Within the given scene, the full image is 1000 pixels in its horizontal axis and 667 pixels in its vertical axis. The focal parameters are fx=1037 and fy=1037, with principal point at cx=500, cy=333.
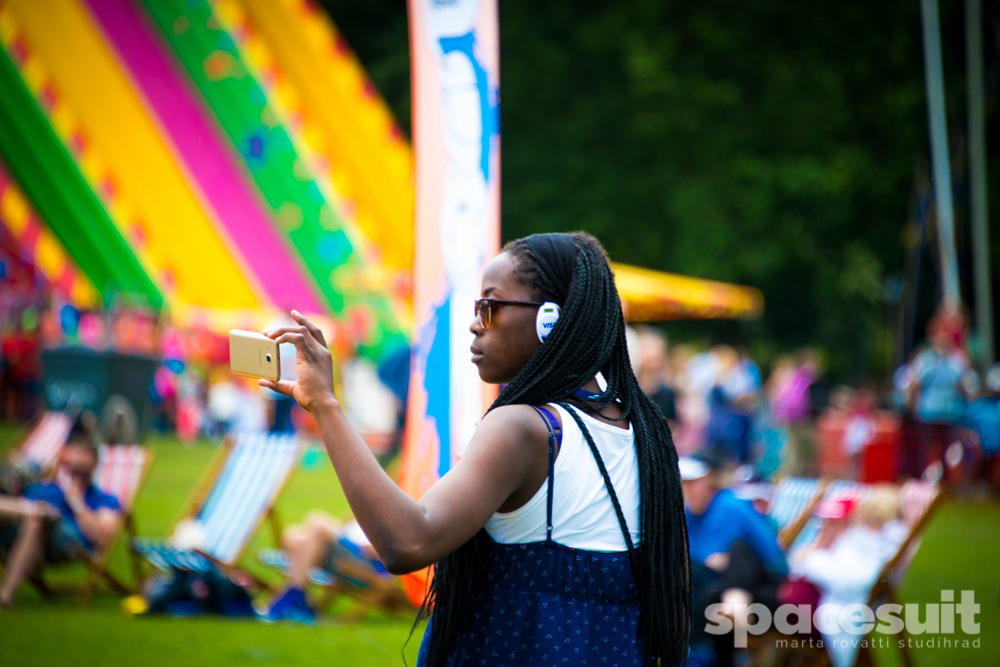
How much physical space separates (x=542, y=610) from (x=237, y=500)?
5.22 metres

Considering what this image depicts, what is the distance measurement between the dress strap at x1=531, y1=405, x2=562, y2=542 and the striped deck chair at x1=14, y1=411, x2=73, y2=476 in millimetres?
6849

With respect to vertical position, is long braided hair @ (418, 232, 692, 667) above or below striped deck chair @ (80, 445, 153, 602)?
above

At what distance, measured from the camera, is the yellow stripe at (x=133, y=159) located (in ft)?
55.4

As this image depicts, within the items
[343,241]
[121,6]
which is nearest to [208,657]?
[343,241]

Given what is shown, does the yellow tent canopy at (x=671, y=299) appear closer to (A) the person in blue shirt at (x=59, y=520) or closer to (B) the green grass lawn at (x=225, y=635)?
(B) the green grass lawn at (x=225, y=635)

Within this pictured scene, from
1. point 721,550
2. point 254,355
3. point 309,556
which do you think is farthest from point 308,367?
point 309,556

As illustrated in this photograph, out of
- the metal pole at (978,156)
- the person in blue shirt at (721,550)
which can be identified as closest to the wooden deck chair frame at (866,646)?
the person in blue shirt at (721,550)

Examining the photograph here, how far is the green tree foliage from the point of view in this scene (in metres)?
20.9

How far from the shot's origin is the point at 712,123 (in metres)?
21.2

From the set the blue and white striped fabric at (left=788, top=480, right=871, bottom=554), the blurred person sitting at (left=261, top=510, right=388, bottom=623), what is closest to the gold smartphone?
the blurred person sitting at (left=261, top=510, right=388, bottom=623)

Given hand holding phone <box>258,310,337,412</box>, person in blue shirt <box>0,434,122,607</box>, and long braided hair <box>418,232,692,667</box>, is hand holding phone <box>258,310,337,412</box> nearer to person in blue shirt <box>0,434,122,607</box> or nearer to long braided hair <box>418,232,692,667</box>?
long braided hair <box>418,232,692,667</box>

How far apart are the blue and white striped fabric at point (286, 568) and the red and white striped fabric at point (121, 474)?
3.12ft

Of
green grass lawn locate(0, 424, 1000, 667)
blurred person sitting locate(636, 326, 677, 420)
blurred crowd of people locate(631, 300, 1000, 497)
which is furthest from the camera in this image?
blurred crowd of people locate(631, 300, 1000, 497)

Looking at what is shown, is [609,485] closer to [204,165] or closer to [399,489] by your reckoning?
[399,489]
